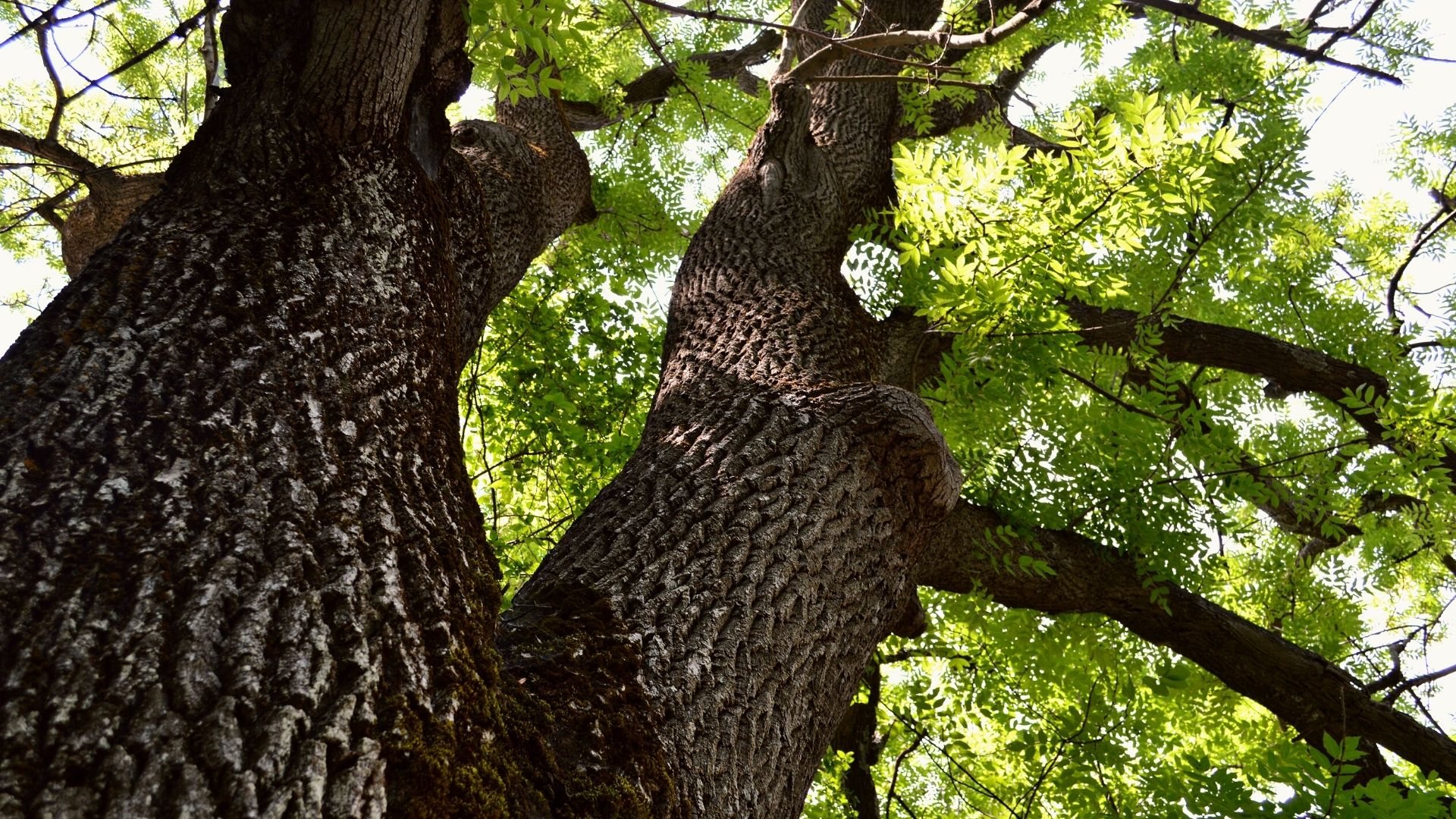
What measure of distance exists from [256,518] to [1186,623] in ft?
12.9

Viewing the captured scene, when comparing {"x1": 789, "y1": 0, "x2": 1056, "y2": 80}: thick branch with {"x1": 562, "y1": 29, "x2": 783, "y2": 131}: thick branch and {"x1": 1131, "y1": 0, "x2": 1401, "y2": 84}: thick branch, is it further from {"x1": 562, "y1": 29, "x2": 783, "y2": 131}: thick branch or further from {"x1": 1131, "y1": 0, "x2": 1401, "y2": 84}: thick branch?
{"x1": 562, "y1": 29, "x2": 783, "y2": 131}: thick branch

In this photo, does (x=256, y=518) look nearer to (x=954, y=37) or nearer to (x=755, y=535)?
(x=755, y=535)

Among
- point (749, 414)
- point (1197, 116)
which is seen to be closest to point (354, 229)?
point (749, 414)

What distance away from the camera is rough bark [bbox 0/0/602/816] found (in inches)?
39.7

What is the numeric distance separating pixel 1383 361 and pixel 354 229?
211 inches

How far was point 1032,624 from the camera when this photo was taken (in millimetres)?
4156

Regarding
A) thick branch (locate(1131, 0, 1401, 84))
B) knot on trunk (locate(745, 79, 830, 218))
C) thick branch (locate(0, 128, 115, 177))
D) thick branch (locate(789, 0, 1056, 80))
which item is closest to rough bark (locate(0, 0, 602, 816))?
thick branch (locate(789, 0, 1056, 80))

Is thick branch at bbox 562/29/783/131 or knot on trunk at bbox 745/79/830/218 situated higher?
thick branch at bbox 562/29/783/131

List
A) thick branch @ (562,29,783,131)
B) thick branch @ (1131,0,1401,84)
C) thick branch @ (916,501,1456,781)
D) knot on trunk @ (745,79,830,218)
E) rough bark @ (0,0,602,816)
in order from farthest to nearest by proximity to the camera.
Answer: thick branch @ (562,29,783,131) → knot on trunk @ (745,79,830,218) → thick branch @ (916,501,1456,781) → thick branch @ (1131,0,1401,84) → rough bark @ (0,0,602,816)

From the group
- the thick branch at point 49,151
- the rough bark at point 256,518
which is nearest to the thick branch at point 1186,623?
the rough bark at point 256,518

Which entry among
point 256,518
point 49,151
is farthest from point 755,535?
point 49,151

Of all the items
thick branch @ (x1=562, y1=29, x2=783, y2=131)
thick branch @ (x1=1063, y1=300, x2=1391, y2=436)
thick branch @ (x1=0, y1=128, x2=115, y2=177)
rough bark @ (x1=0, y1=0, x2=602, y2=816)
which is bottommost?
rough bark @ (x1=0, y1=0, x2=602, y2=816)

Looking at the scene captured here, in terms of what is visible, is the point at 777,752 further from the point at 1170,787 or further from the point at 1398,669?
the point at 1398,669

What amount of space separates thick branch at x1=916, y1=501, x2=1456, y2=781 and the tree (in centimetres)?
2
